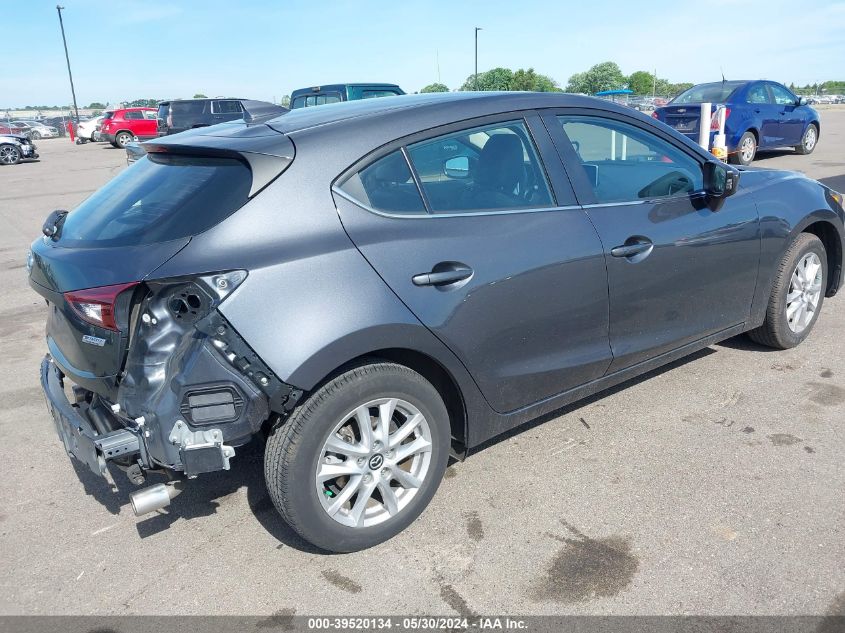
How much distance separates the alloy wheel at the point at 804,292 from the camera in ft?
14.5

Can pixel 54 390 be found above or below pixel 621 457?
above

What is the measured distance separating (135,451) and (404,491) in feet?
3.55

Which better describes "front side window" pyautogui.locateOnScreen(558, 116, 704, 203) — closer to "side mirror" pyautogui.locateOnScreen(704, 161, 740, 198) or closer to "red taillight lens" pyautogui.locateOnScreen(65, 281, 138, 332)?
"side mirror" pyautogui.locateOnScreen(704, 161, 740, 198)

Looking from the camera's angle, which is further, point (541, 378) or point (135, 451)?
point (541, 378)

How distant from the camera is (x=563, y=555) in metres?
2.74

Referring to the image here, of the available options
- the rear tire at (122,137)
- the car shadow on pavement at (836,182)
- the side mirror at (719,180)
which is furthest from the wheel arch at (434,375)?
the rear tire at (122,137)

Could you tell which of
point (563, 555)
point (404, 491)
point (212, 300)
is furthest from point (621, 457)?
point (212, 300)

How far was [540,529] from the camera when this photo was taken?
291 cm

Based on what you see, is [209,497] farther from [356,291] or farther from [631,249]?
[631,249]

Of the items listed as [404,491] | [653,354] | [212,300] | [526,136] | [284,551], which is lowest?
[284,551]

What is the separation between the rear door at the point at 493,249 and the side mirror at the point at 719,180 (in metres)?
0.97

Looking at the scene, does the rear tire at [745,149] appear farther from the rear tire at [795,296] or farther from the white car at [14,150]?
the white car at [14,150]

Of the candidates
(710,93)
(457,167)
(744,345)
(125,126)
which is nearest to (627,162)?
(457,167)

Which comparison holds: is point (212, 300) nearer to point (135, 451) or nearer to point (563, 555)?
point (135, 451)
